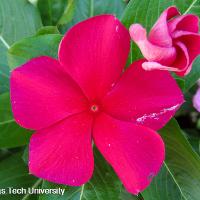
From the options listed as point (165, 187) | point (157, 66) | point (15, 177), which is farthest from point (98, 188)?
point (157, 66)

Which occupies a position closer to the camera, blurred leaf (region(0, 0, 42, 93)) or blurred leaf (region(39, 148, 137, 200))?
blurred leaf (region(39, 148, 137, 200))

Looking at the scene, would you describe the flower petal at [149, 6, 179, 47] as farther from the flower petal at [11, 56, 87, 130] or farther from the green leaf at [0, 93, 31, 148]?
the green leaf at [0, 93, 31, 148]

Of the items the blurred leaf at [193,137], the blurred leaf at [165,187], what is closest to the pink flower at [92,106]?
the blurred leaf at [165,187]

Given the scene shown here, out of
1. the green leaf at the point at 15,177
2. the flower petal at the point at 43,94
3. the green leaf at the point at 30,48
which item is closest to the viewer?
the flower petal at the point at 43,94

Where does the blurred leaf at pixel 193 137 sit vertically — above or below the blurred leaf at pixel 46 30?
below

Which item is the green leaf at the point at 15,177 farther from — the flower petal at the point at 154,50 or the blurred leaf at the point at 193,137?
the flower petal at the point at 154,50

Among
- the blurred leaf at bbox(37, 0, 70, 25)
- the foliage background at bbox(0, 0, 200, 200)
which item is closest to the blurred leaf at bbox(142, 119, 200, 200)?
the foliage background at bbox(0, 0, 200, 200)

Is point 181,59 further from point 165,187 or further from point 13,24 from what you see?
point 13,24

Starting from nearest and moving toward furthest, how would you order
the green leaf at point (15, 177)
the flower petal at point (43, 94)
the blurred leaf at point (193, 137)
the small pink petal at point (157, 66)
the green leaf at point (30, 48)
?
the small pink petal at point (157, 66) → the flower petal at point (43, 94) → the green leaf at point (30, 48) → the green leaf at point (15, 177) → the blurred leaf at point (193, 137)

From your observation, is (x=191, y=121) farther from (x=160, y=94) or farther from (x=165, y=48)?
(x=165, y=48)
